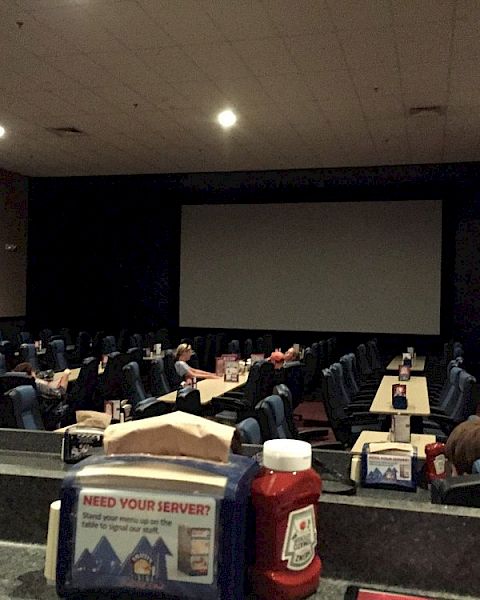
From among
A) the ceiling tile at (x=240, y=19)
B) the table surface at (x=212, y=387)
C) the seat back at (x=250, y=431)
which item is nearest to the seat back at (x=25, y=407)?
the table surface at (x=212, y=387)

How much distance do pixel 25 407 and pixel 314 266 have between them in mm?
8382

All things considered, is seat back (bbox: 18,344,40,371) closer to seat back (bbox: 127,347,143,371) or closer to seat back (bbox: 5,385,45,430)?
seat back (bbox: 127,347,143,371)

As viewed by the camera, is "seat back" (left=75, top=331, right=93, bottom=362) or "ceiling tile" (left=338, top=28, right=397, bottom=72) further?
"seat back" (left=75, top=331, right=93, bottom=362)

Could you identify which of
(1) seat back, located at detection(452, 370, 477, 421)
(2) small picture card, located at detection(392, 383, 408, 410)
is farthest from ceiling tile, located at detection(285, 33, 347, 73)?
(1) seat back, located at detection(452, 370, 477, 421)

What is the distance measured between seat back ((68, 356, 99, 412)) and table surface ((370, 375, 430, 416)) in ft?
8.45

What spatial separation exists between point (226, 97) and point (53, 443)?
A: 5.92 metres

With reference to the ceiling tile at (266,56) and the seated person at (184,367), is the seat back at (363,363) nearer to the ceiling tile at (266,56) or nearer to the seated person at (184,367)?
the seated person at (184,367)

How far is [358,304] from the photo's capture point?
484 inches

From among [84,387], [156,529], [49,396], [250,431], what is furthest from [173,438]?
[84,387]

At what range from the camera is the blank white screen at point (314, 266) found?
12.0m

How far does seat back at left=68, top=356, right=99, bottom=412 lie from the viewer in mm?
6332

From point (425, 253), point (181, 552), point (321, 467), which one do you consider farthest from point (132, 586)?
point (425, 253)

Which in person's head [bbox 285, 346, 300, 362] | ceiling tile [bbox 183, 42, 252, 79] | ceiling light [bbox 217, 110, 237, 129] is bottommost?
person's head [bbox 285, 346, 300, 362]

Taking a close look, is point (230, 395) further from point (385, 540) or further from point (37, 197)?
point (37, 197)
